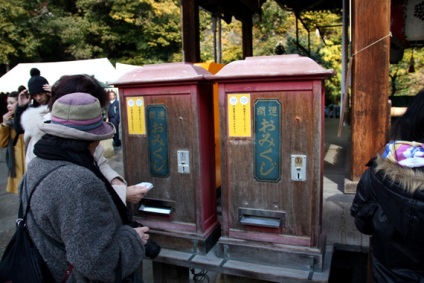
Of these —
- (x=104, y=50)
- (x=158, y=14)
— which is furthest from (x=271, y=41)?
(x=104, y=50)

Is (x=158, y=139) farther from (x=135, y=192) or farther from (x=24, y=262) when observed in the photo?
(x=24, y=262)

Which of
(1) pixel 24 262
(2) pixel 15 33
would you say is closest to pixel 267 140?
(1) pixel 24 262

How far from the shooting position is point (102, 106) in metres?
2.06

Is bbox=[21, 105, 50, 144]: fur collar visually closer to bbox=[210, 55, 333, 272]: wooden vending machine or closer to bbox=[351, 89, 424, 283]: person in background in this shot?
bbox=[210, 55, 333, 272]: wooden vending machine

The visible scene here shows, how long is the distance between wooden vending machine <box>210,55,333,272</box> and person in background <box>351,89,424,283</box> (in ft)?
1.45

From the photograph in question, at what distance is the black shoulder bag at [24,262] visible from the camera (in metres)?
1.58

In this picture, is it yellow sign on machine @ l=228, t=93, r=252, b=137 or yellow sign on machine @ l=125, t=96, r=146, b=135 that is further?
yellow sign on machine @ l=125, t=96, r=146, b=135

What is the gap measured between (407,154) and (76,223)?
150 cm

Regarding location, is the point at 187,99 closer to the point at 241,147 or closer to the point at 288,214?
the point at 241,147

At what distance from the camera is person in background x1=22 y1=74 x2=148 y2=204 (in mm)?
1950

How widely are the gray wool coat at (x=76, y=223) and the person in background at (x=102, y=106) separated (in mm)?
493

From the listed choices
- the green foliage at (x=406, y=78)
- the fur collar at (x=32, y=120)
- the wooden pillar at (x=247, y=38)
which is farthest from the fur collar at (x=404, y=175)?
the green foliage at (x=406, y=78)

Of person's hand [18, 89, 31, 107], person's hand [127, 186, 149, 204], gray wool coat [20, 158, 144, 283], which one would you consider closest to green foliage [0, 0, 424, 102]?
person's hand [18, 89, 31, 107]

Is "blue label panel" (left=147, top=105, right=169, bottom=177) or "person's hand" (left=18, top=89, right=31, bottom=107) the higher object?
"person's hand" (left=18, top=89, right=31, bottom=107)
